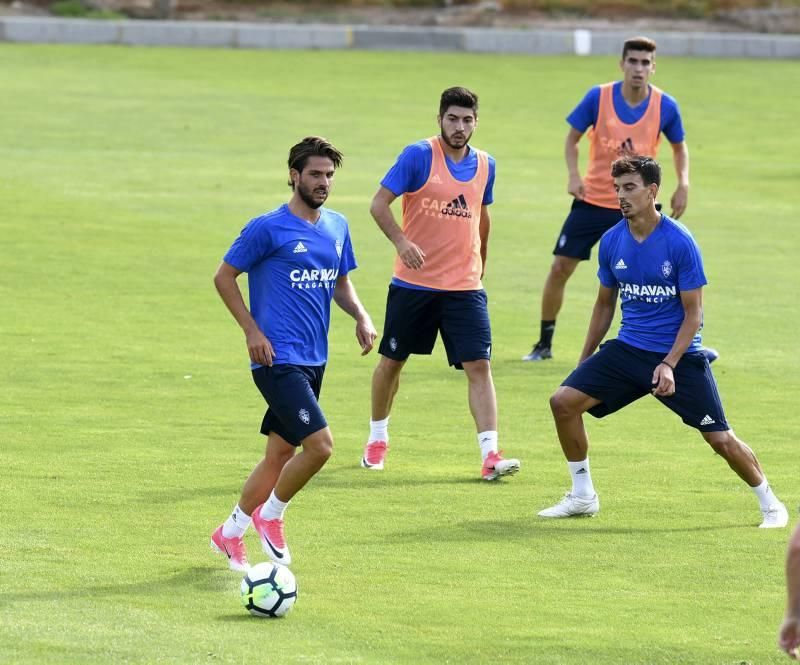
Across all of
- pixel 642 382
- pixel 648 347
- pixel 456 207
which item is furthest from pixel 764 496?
pixel 456 207

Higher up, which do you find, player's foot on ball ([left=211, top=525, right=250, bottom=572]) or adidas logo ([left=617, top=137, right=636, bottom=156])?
adidas logo ([left=617, top=137, right=636, bottom=156])

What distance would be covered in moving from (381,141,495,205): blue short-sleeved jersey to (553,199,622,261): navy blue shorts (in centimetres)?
374

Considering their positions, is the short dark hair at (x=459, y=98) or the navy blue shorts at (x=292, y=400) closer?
the navy blue shorts at (x=292, y=400)

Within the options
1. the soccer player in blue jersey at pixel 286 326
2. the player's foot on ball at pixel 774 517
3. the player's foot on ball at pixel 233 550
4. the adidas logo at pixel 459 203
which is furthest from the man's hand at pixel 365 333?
the player's foot on ball at pixel 774 517

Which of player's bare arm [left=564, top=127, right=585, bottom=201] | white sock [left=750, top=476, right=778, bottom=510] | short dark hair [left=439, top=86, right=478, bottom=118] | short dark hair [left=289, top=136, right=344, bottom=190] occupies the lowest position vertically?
white sock [left=750, top=476, right=778, bottom=510]

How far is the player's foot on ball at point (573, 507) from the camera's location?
10.1 meters

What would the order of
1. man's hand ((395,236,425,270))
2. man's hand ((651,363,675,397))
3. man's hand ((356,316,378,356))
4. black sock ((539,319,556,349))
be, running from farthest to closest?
black sock ((539,319,556,349)) < man's hand ((395,236,425,270)) < man's hand ((651,363,675,397)) < man's hand ((356,316,378,356))

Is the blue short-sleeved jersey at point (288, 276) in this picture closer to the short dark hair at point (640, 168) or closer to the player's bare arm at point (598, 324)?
the short dark hair at point (640, 168)

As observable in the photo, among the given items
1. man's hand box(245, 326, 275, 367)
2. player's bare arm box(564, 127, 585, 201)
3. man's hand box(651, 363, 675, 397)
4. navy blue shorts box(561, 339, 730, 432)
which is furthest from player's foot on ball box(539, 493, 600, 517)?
player's bare arm box(564, 127, 585, 201)

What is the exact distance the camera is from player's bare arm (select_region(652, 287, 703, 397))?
9.39 m

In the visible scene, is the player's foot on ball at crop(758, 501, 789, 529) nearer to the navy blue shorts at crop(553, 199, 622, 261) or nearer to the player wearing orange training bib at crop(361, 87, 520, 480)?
the player wearing orange training bib at crop(361, 87, 520, 480)

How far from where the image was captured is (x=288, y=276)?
8781 mm

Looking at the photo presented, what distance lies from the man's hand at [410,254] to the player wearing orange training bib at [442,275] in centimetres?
18

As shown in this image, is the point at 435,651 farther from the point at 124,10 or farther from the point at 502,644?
the point at 124,10
